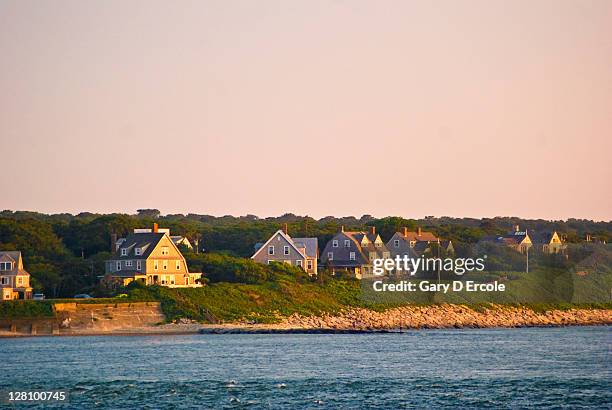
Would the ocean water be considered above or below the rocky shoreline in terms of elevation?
below

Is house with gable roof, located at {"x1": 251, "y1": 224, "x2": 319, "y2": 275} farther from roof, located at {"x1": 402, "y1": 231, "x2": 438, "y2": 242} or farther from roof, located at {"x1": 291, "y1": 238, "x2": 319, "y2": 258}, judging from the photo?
roof, located at {"x1": 402, "y1": 231, "x2": 438, "y2": 242}

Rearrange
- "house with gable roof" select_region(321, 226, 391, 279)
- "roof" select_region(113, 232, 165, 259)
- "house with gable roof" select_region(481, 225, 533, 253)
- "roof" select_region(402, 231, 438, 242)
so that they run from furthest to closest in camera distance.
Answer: "house with gable roof" select_region(481, 225, 533, 253) → "roof" select_region(402, 231, 438, 242) → "house with gable roof" select_region(321, 226, 391, 279) → "roof" select_region(113, 232, 165, 259)

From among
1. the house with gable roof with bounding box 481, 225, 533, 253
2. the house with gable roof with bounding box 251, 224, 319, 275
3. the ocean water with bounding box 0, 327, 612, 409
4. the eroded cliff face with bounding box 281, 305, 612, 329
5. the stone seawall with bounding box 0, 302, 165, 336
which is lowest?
the ocean water with bounding box 0, 327, 612, 409

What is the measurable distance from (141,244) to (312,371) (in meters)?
36.5

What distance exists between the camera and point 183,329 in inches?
2913

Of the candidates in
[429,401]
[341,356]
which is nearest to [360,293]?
[341,356]

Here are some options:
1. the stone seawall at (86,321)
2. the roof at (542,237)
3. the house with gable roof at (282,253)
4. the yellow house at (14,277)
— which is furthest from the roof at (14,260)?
the roof at (542,237)

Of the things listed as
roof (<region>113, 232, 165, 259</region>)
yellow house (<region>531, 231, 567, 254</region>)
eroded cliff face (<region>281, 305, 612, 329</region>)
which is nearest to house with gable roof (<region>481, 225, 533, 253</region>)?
yellow house (<region>531, 231, 567, 254</region>)

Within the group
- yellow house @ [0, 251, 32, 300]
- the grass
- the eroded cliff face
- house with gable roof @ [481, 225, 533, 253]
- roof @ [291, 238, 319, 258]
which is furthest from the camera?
house with gable roof @ [481, 225, 533, 253]

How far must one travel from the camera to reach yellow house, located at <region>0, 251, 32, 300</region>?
257ft

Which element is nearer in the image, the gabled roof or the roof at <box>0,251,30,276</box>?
the roof at <box>0,251,30,276</box>

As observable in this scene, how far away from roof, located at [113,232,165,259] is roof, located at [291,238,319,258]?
1966cm

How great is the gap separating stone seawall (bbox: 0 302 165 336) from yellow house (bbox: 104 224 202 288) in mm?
8927

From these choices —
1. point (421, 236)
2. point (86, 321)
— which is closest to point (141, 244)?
point (86, 321)
